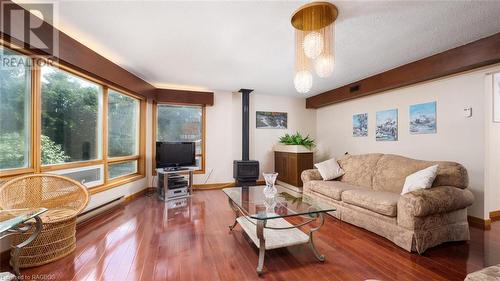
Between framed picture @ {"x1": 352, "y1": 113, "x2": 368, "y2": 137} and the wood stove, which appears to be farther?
the wood stove

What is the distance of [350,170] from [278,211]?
2.27 meters

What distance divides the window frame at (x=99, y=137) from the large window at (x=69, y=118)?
0.07 m

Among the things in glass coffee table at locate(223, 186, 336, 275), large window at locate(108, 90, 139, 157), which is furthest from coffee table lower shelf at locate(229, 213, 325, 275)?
large window at locate(108, 90, 139, 157)

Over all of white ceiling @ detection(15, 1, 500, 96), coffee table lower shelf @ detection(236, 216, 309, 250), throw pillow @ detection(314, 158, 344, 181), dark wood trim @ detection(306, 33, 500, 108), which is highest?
white ceiling @ detection(15, 1, 500, 96)

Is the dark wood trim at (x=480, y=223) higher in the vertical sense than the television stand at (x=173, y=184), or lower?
lower

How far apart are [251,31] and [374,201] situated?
2519mm

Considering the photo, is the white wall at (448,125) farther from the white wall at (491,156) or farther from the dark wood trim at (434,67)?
the dark wood trim at (434,67)

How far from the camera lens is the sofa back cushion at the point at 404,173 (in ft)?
8.39

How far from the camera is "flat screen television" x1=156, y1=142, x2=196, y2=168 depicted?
431cm

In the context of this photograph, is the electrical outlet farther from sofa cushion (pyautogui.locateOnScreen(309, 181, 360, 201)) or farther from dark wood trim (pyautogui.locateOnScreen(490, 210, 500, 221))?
sofa cushion (pyautogui.locateOnScreen(309, 181, 360, 201))

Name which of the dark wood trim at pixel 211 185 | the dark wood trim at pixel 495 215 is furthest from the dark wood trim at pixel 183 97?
the dark wood trim at pixel 495 215

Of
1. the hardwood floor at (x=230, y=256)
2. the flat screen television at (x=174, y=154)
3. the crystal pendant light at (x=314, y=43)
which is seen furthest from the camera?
the flat screen television at (x=174, y=154)

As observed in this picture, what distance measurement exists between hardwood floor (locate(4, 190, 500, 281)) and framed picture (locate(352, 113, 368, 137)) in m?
2.31

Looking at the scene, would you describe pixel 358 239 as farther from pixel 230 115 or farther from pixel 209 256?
pixel 230 115
